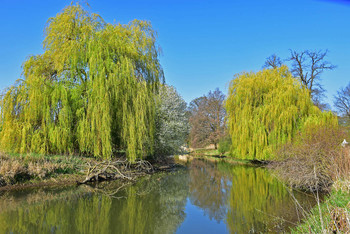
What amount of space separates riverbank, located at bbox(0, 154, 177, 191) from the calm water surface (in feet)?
2.99

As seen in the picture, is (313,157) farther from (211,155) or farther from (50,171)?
(211,155)

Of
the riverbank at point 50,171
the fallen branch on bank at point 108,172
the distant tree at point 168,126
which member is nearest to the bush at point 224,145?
the distant tree at point 168,126

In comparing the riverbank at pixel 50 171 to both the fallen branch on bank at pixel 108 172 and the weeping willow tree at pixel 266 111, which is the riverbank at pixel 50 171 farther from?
the weeping willow tree at pixel 266 111

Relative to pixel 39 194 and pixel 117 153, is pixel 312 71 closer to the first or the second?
pixel 117 153

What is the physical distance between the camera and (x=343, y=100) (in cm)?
3200

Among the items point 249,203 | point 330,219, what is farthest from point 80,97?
point 330,219

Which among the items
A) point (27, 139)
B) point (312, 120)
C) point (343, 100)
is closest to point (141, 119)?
point (27, 139)

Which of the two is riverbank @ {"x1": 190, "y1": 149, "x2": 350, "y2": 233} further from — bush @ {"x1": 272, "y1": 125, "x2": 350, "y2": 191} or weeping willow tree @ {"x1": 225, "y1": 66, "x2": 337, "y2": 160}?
weeping willow tree @ {"x1": 225, "y1": 66, "x2": 337, "y2": 160}

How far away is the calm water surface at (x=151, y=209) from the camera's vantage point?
6.99 meters

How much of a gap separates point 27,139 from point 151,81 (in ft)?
26.5

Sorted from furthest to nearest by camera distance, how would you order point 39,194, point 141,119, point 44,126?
point 141,119
point 44,126
point 39,194

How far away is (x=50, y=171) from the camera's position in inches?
485

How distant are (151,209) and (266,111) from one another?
13.1 meters

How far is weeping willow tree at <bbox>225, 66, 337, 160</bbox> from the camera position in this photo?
1819cm
